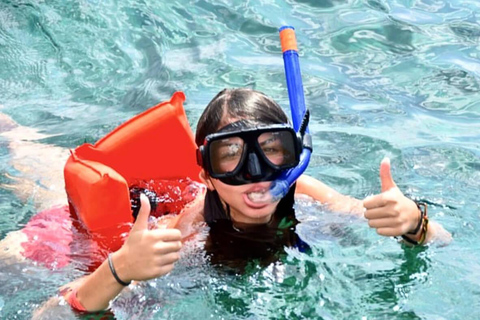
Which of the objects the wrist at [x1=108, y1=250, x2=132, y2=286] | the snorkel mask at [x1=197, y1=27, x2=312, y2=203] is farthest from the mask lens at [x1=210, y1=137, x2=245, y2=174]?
the wrist at [x1=108, y1=250, x2=132, y2=286]

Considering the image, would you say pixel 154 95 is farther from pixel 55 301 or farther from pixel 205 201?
pixel 55 301

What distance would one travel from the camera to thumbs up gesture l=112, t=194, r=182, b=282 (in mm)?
2312

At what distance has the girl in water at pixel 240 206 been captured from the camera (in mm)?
2359

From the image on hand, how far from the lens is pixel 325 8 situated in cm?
644

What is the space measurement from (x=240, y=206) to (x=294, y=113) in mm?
594

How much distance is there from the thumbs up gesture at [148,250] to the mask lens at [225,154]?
52 centimetres

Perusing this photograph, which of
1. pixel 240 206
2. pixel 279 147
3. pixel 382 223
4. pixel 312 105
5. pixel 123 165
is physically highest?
pixel 279 147

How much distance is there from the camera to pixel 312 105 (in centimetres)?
501

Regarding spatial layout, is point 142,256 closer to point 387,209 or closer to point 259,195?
point 259,195

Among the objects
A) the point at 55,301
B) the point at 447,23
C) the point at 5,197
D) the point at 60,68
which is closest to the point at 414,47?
Result: the point at 447,23

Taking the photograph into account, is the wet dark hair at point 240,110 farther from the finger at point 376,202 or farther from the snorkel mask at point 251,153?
the finger at point 376,202

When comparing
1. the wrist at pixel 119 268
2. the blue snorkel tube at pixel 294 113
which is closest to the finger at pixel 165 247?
the wrist at pixel 119 268

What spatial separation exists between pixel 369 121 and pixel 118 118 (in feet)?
5.79

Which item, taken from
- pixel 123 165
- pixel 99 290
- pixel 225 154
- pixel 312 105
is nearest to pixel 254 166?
pixel 225 154
